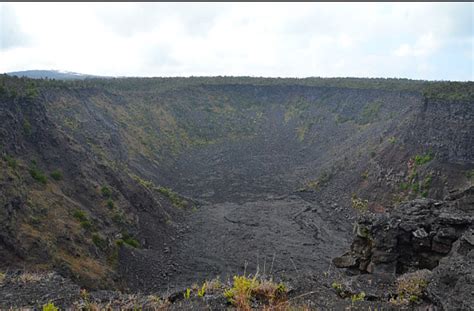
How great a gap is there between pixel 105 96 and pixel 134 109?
4.18 m

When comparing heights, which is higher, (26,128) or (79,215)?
(26,128)

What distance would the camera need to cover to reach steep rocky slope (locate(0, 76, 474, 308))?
1777 centimetres

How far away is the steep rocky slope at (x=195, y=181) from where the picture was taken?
699 inches

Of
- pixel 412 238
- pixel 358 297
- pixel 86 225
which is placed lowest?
pixel 86 225

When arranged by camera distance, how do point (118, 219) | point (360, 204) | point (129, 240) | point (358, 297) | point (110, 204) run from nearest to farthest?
point (358, 297) < point (129, 240) < point (118, 219) < point (110, 204) < point (360, 204)

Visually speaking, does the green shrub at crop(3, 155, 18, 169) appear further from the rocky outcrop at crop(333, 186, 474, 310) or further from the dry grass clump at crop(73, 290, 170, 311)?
the rocky outcrop at crop(333, 186, 474, 310)

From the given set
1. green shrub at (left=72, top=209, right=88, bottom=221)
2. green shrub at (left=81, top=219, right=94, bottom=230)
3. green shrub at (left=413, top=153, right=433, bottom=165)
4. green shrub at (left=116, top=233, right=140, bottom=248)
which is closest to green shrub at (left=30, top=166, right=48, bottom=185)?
green shrub at (left=72, top=209, right=88, bottom=221)

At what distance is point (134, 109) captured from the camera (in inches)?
2135

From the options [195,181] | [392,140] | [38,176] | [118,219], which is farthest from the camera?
[195,181]

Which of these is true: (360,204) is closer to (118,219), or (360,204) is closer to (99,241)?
(118,219)

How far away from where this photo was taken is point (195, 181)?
3947 centimetres

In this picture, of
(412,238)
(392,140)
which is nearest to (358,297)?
(412,238)

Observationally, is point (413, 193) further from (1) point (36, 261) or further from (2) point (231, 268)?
(1) point (36, 261)

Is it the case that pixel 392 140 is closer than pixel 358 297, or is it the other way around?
pixel 358 297
